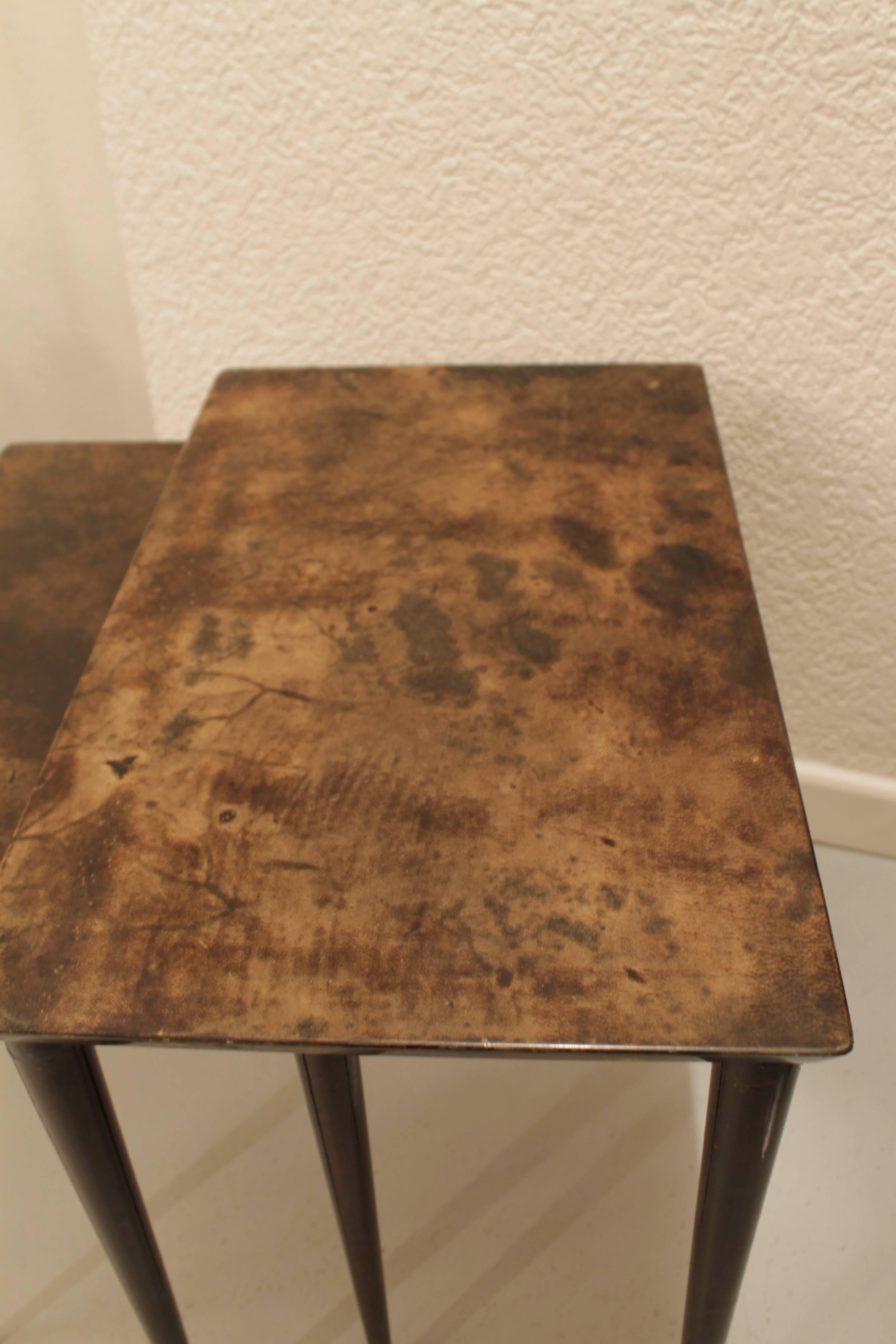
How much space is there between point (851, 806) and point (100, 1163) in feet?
3.20

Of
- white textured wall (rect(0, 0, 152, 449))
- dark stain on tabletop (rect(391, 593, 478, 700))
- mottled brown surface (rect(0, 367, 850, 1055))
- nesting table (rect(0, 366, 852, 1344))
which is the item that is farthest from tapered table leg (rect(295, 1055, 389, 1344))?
white textured wall (rect(0, 0, 152, 449))

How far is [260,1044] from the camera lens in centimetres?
47

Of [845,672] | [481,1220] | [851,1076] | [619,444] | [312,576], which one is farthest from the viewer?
[845,672]

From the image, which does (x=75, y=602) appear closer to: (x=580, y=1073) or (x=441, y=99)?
(x=441, y=99)

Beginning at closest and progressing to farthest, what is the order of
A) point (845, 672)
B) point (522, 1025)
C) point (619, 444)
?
point (522, 1025) → point (619, 444) → point (845, 672)

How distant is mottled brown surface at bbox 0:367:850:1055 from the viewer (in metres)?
0.49

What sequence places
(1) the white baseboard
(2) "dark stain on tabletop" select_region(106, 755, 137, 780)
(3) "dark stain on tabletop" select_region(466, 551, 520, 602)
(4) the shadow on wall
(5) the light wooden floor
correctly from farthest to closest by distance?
1. (1) the white baseboard
2. (4) the shadow on wall
3. (5) the light wooden floor
4. (3) "dark stain on tabletop" select_region(466, 551, 520, 602)
5. (2) "dark stain on tabletop" select_region(106, 755, 137, 780)

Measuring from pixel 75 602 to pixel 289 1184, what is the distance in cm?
58

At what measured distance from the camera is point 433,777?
0.58 meters

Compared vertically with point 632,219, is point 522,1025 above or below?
below

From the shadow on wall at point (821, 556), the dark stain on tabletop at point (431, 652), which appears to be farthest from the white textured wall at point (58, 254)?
the dark stain on tabletop at point (431, 652)

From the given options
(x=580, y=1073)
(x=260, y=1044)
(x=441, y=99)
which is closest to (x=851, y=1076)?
(x=580, y=1073)

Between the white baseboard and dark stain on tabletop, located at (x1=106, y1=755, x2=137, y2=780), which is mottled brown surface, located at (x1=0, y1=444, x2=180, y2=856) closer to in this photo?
dark stain on tabletop, located at (x1=106, y1=755, x2=137, y2=780)

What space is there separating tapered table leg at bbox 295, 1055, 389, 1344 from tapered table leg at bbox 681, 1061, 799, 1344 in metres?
0.19
